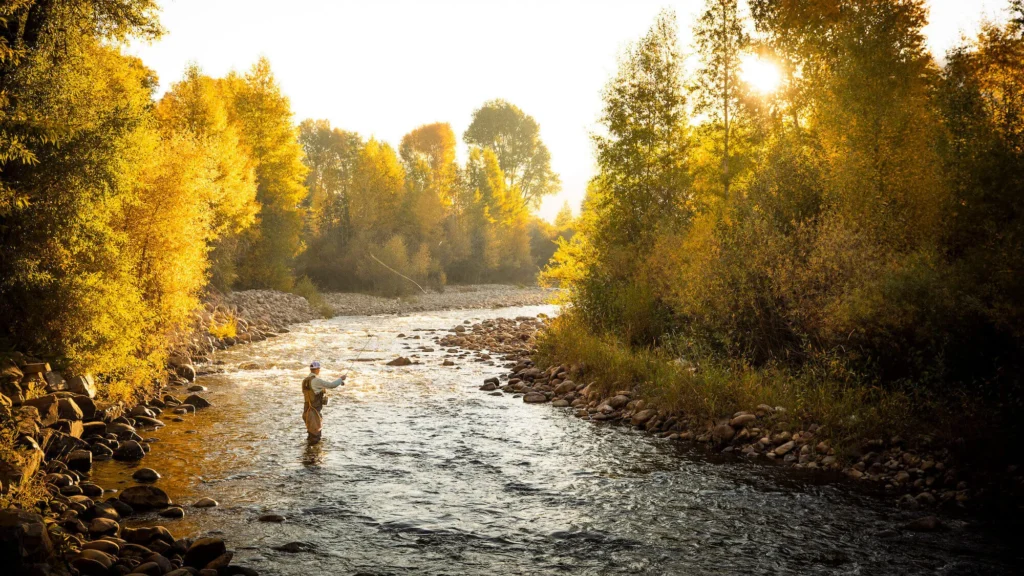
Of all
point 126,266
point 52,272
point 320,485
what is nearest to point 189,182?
point 126,266

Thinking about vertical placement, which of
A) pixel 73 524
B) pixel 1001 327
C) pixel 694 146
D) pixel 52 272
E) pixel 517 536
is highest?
pixel 694 146

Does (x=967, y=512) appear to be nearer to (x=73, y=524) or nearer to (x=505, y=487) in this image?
(x=505, y=487)

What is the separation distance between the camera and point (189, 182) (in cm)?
1670

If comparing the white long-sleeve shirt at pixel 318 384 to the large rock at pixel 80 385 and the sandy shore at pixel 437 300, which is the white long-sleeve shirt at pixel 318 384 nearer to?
the large rock at pixel 80 385

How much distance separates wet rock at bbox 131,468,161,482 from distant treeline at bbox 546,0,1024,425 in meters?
11.0

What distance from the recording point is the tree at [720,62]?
963 inches

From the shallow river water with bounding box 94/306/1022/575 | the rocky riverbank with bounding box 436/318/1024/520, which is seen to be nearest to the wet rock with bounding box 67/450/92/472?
the shallow river water with bounding box 94/306/1022/575

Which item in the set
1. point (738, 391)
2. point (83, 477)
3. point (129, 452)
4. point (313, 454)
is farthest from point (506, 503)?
point (129, 452)

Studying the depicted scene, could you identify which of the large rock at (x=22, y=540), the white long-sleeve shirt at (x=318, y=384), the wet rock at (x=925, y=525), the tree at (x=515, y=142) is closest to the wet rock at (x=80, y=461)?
the white long-sleeve shirt at (x=318, y=384)

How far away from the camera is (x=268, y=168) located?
42.3 meters

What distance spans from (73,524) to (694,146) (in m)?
22.0

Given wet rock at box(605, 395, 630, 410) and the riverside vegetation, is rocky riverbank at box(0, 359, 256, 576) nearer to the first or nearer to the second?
wet rock at box(605, 395, 630, 410)

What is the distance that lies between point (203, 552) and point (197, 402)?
9890 mm

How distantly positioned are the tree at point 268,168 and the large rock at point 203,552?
3551cm
